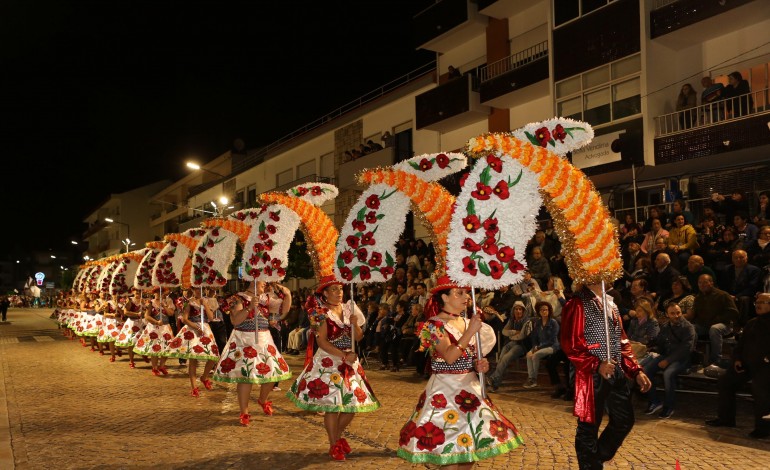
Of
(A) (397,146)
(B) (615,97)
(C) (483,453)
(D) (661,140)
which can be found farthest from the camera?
(A) (397,146)

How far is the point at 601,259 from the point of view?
5844mm

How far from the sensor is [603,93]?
18.4 m

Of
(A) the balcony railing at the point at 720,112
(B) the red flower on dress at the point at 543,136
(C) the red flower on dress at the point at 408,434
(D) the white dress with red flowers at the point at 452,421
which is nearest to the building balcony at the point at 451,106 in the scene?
(A) the balcony railing at the point at 720,112

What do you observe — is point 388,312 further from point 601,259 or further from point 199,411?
point 601,259

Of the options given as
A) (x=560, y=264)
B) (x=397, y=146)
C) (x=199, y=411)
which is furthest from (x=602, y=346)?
(x=397, y=146)

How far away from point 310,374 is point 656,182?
13400mm

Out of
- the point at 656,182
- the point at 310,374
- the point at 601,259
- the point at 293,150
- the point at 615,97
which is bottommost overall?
the point at 310,374

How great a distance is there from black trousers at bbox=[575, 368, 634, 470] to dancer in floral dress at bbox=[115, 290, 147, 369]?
1365 cm

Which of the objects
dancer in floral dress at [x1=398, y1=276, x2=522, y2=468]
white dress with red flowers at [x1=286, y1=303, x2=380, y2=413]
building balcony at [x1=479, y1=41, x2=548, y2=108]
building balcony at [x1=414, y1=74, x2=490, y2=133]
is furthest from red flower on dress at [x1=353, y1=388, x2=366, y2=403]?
building balcony at [x1=414, y1=74, x2=490, y2=133]

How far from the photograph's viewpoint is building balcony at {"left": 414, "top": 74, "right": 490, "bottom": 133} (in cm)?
2339

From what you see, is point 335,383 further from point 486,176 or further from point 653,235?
point 653,235

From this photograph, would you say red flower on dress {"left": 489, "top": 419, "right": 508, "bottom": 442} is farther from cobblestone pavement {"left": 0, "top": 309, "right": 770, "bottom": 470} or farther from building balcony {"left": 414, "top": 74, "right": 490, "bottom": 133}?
building balcony {"left": 414, "top": 74, "right": 490, "bottom": 133}

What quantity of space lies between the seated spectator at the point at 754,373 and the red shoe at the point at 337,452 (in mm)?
4884

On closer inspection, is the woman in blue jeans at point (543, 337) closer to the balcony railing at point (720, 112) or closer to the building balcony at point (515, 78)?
the balcony railing at point (720, 112)
